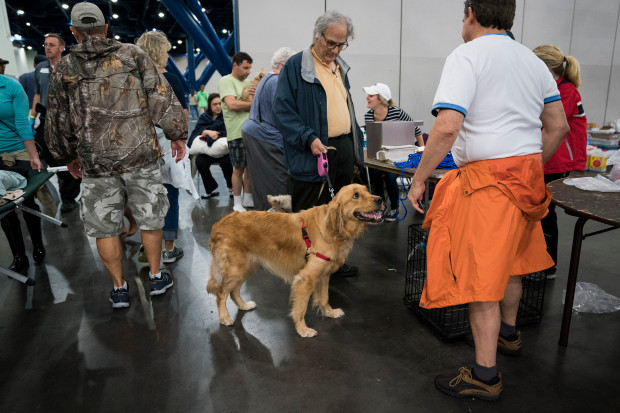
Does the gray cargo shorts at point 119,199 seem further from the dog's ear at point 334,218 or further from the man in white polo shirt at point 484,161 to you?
the man in white polo shirt at point 484,161

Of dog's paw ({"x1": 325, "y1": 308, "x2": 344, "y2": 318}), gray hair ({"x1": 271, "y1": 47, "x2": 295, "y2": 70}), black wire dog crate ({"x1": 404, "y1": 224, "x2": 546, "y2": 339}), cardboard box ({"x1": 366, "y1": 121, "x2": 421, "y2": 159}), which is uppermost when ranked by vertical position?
gray hair ({"x1": 271, "y1": 47, "x2": 295, "y2": 70})

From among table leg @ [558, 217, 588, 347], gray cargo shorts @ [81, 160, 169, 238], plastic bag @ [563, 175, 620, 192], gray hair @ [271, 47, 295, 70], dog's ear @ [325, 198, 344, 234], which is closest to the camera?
table leg @ [558, 217, 588, 347]

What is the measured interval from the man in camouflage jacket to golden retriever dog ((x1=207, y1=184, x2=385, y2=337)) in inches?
24.3

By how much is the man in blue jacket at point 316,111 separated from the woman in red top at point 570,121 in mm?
1477

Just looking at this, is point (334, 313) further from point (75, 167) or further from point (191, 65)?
point (191, 65)

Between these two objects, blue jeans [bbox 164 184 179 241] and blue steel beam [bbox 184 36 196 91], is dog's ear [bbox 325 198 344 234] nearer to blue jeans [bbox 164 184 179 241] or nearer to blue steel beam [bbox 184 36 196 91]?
blue jeans [bbox 164 184 179 241]

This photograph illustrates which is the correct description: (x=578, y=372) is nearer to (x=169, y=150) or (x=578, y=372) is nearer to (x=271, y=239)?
(x=271, y=239)

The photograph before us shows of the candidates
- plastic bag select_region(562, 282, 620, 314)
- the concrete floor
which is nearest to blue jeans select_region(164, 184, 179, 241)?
the concrete floor

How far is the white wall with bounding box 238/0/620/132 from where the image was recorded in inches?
229

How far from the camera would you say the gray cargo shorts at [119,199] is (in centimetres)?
256

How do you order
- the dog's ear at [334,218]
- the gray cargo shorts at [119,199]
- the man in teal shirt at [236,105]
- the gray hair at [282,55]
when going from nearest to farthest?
the dog's ear at [334,218] < the gray cargo shorts at [119,199] < the gray hair at [282,55] < the man in teal shirt at [236,105]

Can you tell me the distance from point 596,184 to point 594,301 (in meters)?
0.92

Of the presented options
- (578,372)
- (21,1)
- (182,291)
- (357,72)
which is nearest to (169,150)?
(182,291)

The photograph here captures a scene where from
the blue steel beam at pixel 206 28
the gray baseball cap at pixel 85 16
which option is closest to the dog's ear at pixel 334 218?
the gray baseball cap at pixel 85 16
